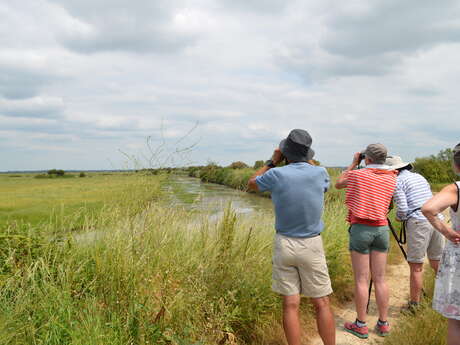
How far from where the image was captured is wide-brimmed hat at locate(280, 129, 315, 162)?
2.75 meters

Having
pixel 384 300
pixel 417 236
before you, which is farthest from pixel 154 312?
pixel 417 236

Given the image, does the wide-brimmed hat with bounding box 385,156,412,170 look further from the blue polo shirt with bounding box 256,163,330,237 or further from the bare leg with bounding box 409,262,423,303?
the blue polo shirt with bounding box 256,163,330,237

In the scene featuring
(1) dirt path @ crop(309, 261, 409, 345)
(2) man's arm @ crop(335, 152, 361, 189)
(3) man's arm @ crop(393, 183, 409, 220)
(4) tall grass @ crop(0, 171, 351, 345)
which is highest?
(2) man's arm @ crop(335, 152, 361, 189)

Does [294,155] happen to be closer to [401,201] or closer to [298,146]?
[298,146]

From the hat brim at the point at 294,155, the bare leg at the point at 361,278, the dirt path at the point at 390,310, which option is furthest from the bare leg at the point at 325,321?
the hat brim at the point at 294,155

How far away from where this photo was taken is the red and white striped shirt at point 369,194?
3.36 m

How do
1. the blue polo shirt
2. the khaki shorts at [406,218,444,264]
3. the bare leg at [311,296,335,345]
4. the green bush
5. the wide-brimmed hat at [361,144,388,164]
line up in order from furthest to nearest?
the green bush < the khaki shorts at [406,218,444,264] < the wide-brimmed hat at [361,144,388,164] < the bare leg at [311,296,335,345] < the blue polo shirt

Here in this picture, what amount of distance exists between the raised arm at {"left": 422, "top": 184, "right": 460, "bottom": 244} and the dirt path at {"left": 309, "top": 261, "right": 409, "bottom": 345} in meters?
1.69

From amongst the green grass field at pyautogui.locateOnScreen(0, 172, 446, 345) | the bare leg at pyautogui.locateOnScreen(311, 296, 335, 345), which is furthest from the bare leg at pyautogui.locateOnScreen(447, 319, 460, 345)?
the green grass field at pyautogui.locateOnScreen(0, 172, 446, 345)

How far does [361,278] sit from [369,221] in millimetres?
615

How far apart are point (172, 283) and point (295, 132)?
1629 mm

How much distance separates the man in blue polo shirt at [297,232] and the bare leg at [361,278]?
34.4 inches

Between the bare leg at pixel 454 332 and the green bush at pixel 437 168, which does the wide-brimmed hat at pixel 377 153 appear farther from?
the green bush at pixel 437 168

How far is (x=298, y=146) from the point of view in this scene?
2.74 m
